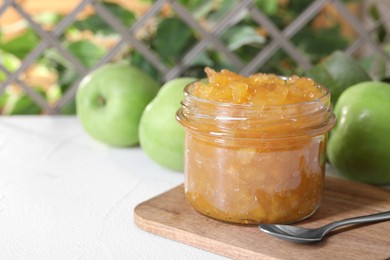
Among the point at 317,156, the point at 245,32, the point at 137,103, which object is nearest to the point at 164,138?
the point at 137,103

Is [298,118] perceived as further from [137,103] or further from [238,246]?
[137,103]

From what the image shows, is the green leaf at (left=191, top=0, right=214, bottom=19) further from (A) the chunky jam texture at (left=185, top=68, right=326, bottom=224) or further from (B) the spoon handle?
(B) the spoon handle

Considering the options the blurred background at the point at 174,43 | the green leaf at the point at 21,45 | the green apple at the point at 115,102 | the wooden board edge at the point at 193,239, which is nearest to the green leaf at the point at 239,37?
the blurred background at the point at 174,43

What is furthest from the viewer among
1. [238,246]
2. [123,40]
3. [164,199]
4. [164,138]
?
[123,40]

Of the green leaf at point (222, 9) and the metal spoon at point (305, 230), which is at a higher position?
the green leaf at point (222, 9)

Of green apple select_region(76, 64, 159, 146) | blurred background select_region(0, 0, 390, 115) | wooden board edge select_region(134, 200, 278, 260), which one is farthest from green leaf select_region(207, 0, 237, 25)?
wooden board edge select_region(134, 200, 278, 260)

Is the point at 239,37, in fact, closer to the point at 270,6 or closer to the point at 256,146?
the point at 270,6

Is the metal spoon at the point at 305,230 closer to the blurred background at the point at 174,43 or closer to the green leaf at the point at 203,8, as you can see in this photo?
the blurred background at the point at 174,43
